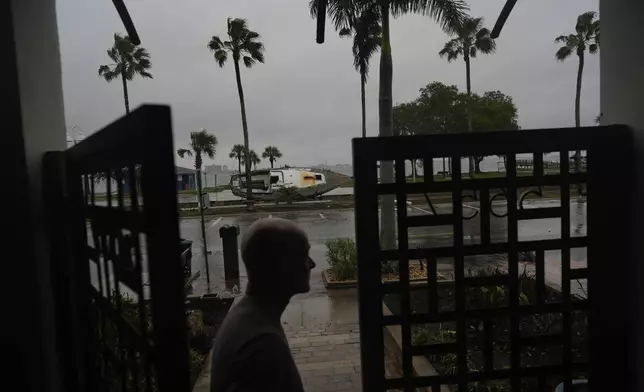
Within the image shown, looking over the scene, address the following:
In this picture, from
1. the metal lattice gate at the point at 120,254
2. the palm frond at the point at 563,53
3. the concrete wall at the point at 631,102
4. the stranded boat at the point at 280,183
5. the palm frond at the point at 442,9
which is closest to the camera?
the metal lattice gate at the point at 120,254

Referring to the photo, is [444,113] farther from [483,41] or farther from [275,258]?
[275,258]

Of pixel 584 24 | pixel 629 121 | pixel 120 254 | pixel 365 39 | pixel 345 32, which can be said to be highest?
pixel 584 24

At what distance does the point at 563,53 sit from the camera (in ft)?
70.1

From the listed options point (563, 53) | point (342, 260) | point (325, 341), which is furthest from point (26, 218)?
point (563, 53)

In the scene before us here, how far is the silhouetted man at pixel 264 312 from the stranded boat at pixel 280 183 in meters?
21.0

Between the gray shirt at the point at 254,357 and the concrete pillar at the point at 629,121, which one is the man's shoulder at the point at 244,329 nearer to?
the gray shirt at the point at 254,357

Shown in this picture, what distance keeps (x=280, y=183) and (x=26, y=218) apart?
21.7 meters

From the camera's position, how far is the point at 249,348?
1260 millimetres

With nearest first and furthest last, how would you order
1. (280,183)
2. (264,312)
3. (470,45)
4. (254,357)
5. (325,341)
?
(254,357) → (264,312) → (325,341) → (470,45) → (280,183)

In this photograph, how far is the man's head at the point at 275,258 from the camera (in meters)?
1.36

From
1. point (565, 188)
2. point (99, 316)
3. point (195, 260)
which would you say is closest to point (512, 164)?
point (565, 188)

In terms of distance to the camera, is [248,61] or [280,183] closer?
[248,61]

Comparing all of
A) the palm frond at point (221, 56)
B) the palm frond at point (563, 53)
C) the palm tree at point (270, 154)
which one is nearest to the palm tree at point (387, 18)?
the palm frond at point (221, 56)

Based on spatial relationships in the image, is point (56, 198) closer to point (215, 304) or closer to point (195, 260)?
point (215, 304)
